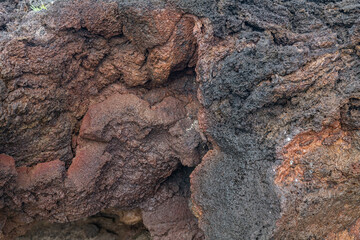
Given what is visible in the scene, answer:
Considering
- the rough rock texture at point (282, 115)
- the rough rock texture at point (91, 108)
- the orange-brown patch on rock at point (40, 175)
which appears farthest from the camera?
the orange-brown patch on rock at point (40, 175)

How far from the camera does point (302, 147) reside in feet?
6.41

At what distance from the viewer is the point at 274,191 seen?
187 centimetres

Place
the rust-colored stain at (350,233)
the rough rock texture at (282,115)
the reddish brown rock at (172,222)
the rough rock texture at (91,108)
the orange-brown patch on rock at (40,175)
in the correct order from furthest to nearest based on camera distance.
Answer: the reddish brown rock at (172,222) → the orange-brown patch on rock at (40,175) → the rough rock texture at (91,108) → the rust-colored stain at (350,233) → the rough rock texture at (282,115)

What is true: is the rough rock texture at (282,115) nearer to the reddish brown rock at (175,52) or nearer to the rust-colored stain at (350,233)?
the rust-colored stain at (350,233)

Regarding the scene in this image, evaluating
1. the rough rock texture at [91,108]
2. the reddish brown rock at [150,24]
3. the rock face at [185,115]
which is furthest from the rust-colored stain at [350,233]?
the reddish brown rock at [150,24]

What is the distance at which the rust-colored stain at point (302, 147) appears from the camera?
1.92m

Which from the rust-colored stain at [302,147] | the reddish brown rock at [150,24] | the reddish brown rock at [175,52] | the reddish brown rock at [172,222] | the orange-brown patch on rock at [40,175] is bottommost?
the reddish brown rock at [172,222]

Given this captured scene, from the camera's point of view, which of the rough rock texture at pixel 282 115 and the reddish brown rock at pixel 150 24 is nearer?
the rough rock texture at pixel 282 115

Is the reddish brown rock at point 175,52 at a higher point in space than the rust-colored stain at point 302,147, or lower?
higher

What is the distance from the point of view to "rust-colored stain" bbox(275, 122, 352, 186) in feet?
6.30

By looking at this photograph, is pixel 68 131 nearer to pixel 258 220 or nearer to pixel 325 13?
pixel 258 220

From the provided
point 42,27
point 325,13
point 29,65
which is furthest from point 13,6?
point 325,13

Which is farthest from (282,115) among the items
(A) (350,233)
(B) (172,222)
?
(B) (172,222)

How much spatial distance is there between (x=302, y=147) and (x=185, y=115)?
93 cm
